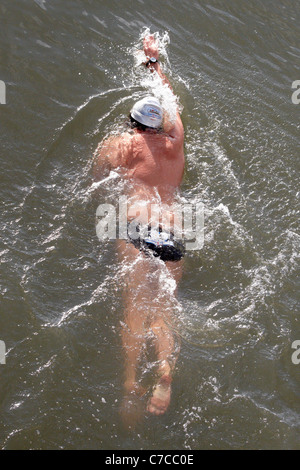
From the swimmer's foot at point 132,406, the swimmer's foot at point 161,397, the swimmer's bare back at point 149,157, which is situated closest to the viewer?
the swimmer's foot at point 132,406

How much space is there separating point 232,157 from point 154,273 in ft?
8.82

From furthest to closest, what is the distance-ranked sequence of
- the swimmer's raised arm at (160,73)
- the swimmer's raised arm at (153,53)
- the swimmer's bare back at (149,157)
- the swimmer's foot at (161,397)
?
the swimmer's raised arm at (153,53)
the swimmer's raised arm at (160,73)
the swimmer's bare back at (149,157)
the swimmer's foot at (161,397)

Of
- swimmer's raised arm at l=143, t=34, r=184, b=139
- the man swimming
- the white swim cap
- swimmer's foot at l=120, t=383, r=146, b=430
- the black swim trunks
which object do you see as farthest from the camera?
swimmer's raised arm at l=143, t=34, r=184, b=139

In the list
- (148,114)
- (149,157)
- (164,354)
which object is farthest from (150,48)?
(164,354)

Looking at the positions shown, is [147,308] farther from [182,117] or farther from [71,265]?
[182,117]

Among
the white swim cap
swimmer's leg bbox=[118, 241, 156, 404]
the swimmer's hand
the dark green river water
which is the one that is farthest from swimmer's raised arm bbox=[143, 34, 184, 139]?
swimmer's leg bbox=[118, 241, 156, 404]

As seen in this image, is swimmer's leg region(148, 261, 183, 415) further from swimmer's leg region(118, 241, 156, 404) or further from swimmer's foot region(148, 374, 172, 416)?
swimmer's leg region(118, 241, 156, 404)

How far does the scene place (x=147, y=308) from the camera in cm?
577

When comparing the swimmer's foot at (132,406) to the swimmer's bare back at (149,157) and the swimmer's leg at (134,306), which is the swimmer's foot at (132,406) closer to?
the swimmer's leg at (134,306)

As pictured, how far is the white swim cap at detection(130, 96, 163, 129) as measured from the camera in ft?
23.2

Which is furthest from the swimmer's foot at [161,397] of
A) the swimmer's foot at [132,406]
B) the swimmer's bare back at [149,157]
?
the swimmer's bare back at [149,157]

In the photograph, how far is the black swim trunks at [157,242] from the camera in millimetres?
5996

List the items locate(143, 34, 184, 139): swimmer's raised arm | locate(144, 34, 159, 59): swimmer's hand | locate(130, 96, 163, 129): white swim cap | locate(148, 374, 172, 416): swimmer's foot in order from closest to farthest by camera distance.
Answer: locate(148, 374, 172, 416): swimmer's foot → locate(130, 96, 163, 129): white swim cap → locate(143, 34, 184, 139): swimmer's raised arm → locate(144, 34, 159, 59): swimmer's hand
